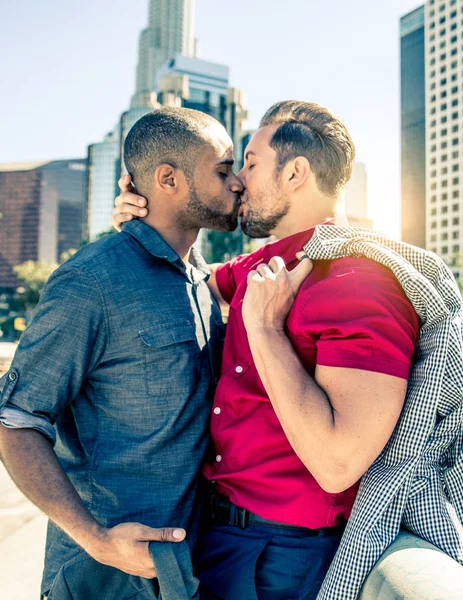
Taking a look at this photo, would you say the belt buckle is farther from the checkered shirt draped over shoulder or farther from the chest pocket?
the chest pocket

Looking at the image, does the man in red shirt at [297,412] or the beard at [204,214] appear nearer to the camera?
the man in red shirt at [297,412]

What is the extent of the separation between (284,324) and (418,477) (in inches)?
26.7

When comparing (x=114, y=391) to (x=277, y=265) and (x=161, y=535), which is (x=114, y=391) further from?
(x=277, y=265)

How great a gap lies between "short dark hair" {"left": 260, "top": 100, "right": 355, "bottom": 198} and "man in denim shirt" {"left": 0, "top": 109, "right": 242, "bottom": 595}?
2.38 ft

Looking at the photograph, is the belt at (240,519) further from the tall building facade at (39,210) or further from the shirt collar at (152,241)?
the tall building facade at (39,210)

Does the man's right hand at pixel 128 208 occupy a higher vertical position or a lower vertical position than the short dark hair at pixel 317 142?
lower

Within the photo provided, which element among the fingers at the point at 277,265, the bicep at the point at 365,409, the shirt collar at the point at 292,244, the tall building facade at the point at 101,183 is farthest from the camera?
the tall building facade at the point at 101,183

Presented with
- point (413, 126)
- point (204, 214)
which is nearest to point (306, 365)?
point (204, 214)

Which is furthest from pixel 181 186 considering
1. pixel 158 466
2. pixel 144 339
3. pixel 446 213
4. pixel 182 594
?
pixel 446 213

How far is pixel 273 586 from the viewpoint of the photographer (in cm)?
204

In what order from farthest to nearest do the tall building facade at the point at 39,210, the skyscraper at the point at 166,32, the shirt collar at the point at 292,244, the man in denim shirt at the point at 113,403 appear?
the skyscraper at the point at 166,32 < the tall building facade at the point at 39,210 < the shirt collar at the point at 292,244 < the man in denim shirt at the point at 113,403

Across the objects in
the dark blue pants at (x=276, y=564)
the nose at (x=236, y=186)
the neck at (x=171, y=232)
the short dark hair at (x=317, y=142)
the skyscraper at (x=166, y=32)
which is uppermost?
the skyscraper at (x=166, y=32)

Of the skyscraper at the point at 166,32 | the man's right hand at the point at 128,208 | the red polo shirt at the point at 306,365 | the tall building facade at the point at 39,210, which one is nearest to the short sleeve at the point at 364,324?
the red polo shirt at the point at 306,365

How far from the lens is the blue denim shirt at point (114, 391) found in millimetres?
2033
